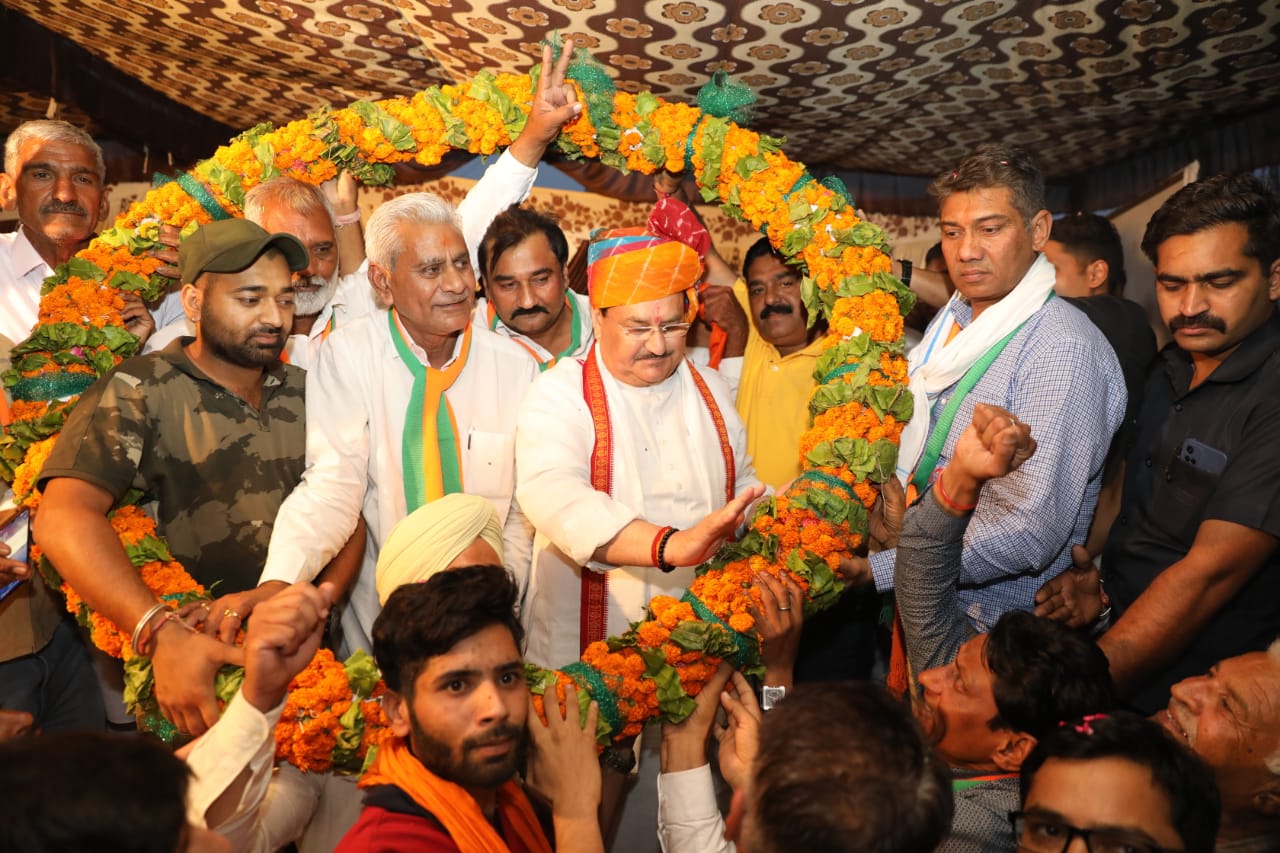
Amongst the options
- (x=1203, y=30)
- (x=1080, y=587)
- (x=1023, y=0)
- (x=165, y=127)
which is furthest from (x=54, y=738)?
(x=165, y=127)

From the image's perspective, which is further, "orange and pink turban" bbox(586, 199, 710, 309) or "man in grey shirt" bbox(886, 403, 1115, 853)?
"orange and pink turban" bbox(586, 199, 710, 309)

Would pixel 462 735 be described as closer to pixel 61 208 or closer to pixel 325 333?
pixel 325 333

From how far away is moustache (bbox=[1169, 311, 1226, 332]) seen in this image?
339 cm

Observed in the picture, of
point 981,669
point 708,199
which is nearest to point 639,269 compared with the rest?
point 708,199

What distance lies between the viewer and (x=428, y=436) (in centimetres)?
399

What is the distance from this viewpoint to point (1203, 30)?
5543mm

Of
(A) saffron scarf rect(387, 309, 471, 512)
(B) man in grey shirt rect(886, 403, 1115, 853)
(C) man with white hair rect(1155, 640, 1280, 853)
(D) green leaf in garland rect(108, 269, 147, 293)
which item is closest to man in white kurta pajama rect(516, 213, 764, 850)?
(A) saffron scarf rect(387, 309, 471, 512)

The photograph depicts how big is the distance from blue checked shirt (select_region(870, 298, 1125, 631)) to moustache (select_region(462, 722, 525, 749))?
152 centimetres

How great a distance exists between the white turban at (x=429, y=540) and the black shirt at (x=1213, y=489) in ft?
6.88

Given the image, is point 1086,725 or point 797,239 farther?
point 797,239

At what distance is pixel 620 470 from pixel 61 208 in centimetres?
277

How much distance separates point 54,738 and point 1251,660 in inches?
99.3

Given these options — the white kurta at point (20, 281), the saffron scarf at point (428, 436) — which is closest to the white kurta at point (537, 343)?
the saffron scarf at point (428, 436)

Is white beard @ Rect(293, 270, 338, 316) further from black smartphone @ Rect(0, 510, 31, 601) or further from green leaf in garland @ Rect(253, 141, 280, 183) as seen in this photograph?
black smartphone @ Rect(0, 510, 31, 601)
